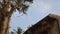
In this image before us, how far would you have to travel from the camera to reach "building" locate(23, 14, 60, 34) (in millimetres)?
14852

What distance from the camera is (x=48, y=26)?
1558 centimetres

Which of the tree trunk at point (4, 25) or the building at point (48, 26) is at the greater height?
the building at point (48, 26)

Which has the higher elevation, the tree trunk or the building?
the building

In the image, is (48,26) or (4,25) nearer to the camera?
(48,26)

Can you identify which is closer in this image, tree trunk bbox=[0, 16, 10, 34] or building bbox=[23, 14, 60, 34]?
building bbox=[23, 14, 60, 34]

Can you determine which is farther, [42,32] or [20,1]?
[20,1]

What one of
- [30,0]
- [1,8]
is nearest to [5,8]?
[1,8]

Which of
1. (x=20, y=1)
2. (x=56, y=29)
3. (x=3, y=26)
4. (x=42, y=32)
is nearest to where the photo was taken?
(x=56, y=29)

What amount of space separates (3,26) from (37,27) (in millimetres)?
2908

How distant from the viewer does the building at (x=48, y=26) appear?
1485cm

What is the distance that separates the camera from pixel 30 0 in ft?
64.5

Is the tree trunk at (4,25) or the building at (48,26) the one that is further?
the tree trunk at (4,25)

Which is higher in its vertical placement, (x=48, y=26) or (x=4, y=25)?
(x=48, y=26)

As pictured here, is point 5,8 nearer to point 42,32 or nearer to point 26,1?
point 26,1
